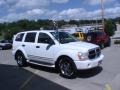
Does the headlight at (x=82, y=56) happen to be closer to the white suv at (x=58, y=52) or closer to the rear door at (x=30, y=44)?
the white suv at (x=58, y=52)

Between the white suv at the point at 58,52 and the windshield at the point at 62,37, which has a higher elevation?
the windshield at the point at 62,37

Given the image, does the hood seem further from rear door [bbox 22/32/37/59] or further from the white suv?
rear door [bbox 22/32/37/59]

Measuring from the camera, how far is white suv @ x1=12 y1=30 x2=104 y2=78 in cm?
1077

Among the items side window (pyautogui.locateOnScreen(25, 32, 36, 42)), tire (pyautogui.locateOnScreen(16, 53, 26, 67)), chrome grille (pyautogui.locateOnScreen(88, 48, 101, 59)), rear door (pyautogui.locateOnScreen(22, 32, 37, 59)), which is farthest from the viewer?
tire (pyautogui.locateOnScreen(16, 53, 26, 67))

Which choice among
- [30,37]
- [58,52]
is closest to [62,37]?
[58,52]

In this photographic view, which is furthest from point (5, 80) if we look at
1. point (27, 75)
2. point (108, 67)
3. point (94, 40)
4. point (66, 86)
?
point (94, 40)

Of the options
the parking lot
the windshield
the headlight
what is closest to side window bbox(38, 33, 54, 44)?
the windshield

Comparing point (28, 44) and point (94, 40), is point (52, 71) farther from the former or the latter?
point (94, 40)

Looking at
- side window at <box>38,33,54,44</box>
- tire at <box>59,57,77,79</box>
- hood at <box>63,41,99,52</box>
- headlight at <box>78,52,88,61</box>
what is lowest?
tire at <box>59,57,77,79</box>

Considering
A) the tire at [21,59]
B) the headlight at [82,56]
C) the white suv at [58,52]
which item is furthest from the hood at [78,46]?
the tire at [21,59]

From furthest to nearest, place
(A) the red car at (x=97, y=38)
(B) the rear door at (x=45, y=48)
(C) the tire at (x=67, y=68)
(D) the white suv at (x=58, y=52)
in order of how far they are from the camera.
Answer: (A) the red car at (x=97, y=38), (B) the rear door at (x=45, y=48), (C) the tire at (x=67, y=68), (D) the white suv at (x=58, y=52)

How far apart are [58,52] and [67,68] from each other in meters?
0.81

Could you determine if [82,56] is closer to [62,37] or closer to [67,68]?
[67,68]

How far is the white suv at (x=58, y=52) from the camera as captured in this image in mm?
10773
